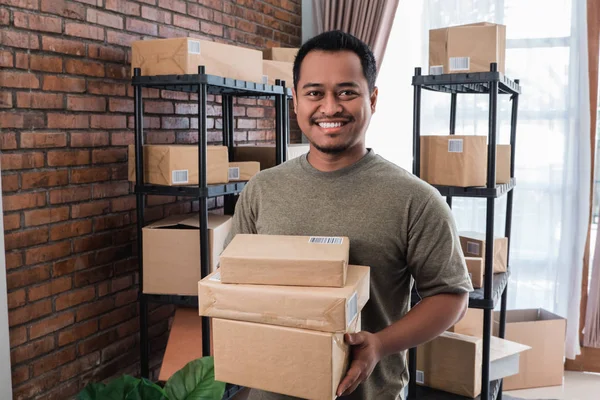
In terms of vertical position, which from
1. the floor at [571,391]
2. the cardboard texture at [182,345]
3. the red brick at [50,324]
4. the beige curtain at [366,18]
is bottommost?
the floor at [571,391]

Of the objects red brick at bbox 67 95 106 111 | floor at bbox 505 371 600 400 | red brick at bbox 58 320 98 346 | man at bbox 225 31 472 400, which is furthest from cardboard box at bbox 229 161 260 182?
floor at bbox 505 371 600 400

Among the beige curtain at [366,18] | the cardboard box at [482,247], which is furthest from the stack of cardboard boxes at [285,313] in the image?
the beige curtain at [366,18]

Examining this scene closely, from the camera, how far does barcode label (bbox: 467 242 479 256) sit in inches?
105

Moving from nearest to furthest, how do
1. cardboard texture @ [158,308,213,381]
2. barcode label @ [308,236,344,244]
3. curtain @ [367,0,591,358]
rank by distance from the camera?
barcode label @ [308,236,344,244], cardboard texture @ [158,308,213,381], curtain @ [367,0,591,358]

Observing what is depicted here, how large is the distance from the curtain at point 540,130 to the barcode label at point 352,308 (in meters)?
2.65

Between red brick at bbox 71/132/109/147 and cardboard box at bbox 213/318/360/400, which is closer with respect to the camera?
cardboard box at bbox 213/318/360/400

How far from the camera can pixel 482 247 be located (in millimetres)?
2639

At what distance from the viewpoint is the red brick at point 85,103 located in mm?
2250

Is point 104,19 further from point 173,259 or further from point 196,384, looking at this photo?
point 196,384

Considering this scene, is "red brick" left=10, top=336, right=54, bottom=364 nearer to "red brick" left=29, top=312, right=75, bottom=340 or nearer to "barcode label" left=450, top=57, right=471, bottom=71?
"red brick" left=29, top=312, right=75, bottom=340

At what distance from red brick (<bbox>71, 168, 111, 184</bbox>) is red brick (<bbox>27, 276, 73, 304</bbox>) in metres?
0.37

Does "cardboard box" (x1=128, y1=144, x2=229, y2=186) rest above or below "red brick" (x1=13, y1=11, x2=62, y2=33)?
below

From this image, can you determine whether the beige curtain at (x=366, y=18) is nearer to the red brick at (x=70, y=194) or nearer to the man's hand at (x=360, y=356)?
the red brick at (x=70, y=194)

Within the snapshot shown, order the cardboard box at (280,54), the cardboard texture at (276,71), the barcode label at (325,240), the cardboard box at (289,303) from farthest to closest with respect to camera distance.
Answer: the cardboard box at (280,54) → the cardboard texture at (276,71) → the barcode label at (325,240) → the cardboard box at (289,303)
